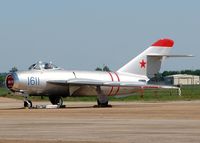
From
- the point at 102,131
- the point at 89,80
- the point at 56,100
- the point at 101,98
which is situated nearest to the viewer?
the point at 102,131

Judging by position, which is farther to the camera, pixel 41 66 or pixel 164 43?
pixel 164 43

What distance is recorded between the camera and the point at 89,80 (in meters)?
44.3

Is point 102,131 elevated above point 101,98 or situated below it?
above

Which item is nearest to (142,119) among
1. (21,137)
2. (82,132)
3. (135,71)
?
(82,132)

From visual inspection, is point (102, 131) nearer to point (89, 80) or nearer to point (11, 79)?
point (11, 79)

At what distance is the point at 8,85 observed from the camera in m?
43.1

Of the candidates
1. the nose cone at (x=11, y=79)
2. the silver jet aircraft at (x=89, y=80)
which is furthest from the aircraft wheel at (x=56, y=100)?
the nose cone at (x=11, y=79)

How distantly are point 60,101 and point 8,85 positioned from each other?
12.7 feet

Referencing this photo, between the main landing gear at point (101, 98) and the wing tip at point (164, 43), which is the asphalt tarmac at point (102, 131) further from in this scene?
the wing tip at point (164, 43)

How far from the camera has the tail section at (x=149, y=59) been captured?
1879 inches

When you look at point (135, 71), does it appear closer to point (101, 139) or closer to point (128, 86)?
point (128, 86)

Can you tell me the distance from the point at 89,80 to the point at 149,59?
225 inches

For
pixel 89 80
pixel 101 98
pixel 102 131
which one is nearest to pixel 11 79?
pixel 89 80

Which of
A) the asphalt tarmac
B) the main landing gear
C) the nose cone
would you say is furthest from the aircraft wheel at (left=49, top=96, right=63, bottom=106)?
the asphalt tarmac
